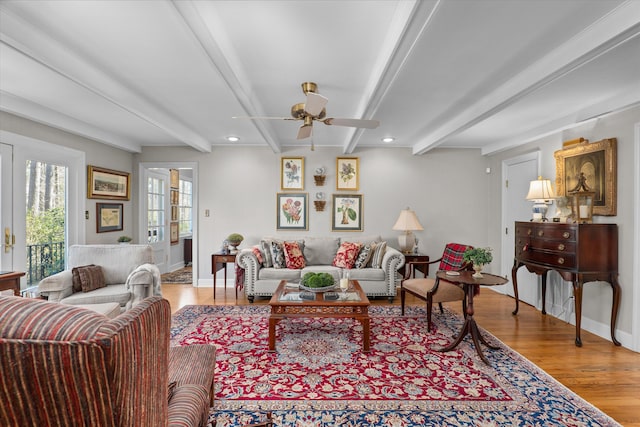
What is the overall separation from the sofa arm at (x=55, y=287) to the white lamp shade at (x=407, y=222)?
4077 mm

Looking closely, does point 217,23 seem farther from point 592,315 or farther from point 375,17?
point 592,315

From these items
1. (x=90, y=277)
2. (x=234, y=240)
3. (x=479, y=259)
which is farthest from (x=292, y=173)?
(x=479, y=259)

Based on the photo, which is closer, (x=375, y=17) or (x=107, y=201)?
(x=375, y=17)

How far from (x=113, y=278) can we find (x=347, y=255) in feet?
9.53

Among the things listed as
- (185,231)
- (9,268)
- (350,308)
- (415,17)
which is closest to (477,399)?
(350,308)

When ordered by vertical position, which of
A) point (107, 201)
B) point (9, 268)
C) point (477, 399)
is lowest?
point (477, 399)

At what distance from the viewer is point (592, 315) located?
131 inches

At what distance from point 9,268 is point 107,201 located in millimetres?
1664

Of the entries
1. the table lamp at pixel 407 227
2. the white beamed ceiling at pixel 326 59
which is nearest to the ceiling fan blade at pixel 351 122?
the white beamed ceiling at pixel 326 59

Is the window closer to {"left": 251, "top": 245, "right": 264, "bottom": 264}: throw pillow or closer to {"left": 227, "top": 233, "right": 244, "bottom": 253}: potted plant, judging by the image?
{"left": 227, "top": 233, "right": 244, "bottom": 253}: potted plant

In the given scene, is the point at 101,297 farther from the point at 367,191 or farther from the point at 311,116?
the point at 367,191

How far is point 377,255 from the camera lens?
4.56m

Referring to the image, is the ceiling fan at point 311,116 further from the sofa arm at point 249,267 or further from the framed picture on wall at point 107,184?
the framed picture on wall at point 107,184

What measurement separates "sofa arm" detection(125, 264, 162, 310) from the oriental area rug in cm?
51
